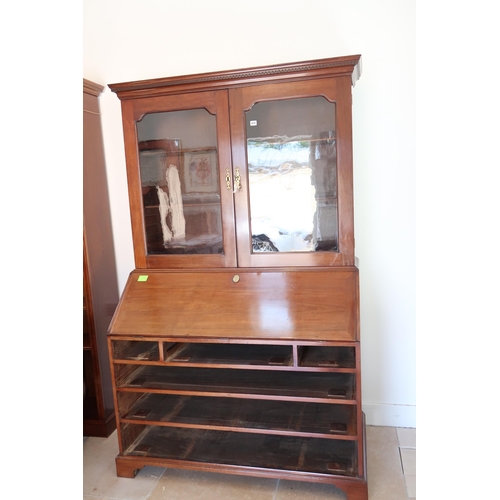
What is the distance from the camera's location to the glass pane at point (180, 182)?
1.88 metres

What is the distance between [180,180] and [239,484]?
1.47 m

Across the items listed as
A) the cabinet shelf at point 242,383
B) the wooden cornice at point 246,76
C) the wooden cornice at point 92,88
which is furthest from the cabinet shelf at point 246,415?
the wooden cornice at point 92,88

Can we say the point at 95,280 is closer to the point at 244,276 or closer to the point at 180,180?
the point at 180,180

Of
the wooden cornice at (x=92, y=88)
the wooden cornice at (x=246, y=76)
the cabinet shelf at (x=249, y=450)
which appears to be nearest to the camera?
the wooden cornice at (x=246, y=76)

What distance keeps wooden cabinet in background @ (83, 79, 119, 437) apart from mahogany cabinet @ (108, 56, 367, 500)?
14.8 inches

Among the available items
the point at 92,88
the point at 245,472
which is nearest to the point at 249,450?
the point at 245,472

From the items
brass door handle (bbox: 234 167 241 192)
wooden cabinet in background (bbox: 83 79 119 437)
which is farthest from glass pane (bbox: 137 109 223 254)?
wooden cabinet in background (bbox: 83 79 119 437)

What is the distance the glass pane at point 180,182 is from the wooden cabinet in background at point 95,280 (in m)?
0.45

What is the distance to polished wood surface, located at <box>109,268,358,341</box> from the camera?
5.31 ft

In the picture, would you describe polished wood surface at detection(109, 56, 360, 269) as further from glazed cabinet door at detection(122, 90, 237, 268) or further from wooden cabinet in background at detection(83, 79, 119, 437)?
wooden cabinet in background at detection(83, 79, 119, 437)

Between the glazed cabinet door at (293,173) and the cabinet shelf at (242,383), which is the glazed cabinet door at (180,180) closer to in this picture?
the glazed cabinet door at (293,173)

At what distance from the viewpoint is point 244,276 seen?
1.81 m
